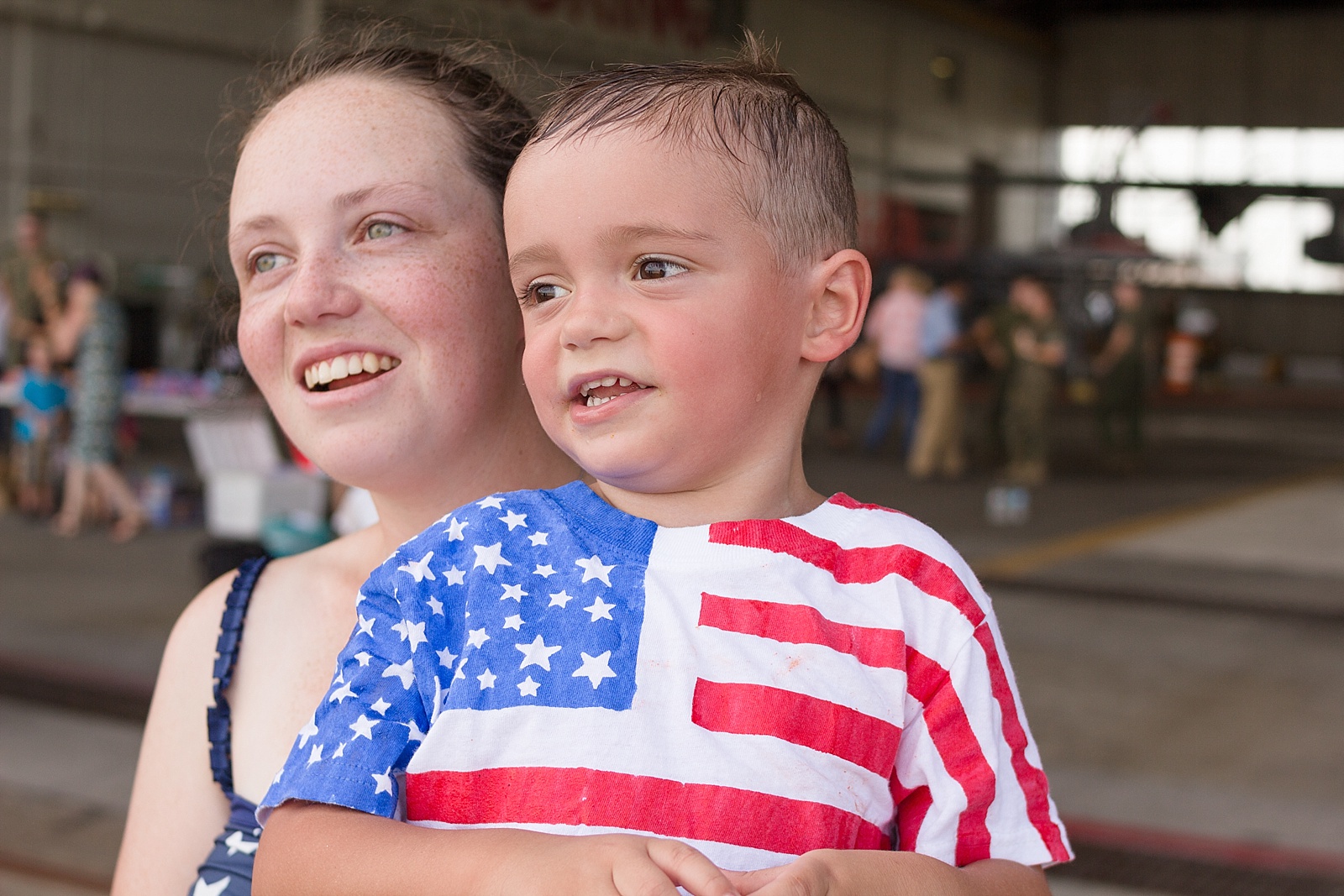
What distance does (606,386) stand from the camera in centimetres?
96

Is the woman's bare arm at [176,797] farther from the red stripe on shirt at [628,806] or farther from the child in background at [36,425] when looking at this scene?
the child in background at [36,425]

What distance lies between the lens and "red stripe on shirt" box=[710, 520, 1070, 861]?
97 cm

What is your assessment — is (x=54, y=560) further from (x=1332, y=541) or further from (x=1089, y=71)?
(x=1089, y=71)

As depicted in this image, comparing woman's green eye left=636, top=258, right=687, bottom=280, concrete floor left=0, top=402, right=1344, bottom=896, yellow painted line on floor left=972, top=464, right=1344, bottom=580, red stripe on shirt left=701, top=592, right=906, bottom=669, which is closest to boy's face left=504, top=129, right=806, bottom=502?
woman's green eye left=636, top=258, right=687, bottom=280

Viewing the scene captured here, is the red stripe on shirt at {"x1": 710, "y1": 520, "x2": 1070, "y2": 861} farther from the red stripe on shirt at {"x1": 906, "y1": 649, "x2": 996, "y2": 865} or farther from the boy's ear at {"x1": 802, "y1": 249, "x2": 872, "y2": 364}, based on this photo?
the boy's ear at {"x1": 802, "y1": 249, "x2": 872, "y2": 364}

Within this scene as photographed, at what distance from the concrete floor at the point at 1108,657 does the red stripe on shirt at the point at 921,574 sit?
2861mm

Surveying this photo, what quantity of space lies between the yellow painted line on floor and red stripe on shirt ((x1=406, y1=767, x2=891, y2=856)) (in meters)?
5.39

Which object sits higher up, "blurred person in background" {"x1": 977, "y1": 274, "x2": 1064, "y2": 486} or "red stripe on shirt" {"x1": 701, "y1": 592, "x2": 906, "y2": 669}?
"blurred person in background" {"x1": 977, "y1": 274, "x2": 1064, "y2": 486}

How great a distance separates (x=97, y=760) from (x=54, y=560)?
3529 mm

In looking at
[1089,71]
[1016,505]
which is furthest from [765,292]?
[1089,71]

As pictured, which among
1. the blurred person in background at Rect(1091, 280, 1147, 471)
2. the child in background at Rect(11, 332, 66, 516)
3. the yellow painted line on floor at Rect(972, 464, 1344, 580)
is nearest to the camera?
the yellow painted line on floor at Rect(972, 464, 1344, 580)

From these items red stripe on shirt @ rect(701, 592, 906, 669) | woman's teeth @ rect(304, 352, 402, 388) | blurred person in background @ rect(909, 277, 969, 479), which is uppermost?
blurred person in background @ rect(909, 277, 969, 479)

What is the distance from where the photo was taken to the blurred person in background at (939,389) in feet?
41.1

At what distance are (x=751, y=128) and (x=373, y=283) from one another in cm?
37
